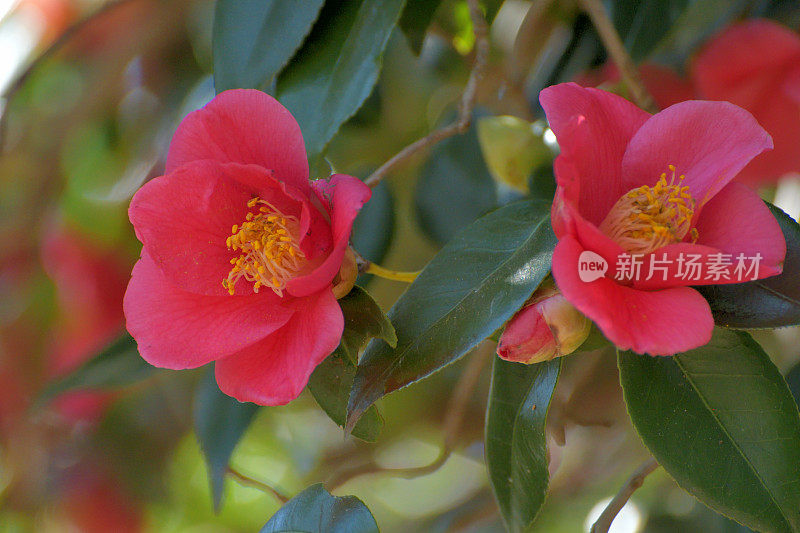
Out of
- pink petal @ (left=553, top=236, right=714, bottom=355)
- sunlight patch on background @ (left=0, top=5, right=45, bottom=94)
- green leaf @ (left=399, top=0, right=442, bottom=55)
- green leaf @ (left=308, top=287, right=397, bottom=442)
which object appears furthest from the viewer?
sunlight patch on background @ (left=0, top=5, right=45, bottom=94)

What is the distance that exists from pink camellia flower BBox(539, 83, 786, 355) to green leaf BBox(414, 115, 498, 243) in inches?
15.9

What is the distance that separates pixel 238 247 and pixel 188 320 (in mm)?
58

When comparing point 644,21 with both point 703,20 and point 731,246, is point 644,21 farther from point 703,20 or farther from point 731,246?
point 731,246

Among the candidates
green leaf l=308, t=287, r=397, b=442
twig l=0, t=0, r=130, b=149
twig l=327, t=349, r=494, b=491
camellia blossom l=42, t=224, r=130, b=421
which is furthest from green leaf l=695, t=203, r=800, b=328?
camellia blossom l=42, t=224, r=130, b=421

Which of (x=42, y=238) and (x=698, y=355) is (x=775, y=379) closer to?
(x=698, y=355)

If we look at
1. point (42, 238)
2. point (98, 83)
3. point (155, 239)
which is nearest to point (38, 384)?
point (42, 238)

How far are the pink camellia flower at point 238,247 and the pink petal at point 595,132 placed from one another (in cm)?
12

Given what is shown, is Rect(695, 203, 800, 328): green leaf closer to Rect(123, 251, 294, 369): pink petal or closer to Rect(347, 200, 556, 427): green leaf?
Rect(347, 200, 556, 427): green leaf

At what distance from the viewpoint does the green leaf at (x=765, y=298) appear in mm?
403

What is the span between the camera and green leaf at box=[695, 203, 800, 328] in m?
0.40

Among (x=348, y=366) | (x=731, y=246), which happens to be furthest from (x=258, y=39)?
(x=731, y=246)

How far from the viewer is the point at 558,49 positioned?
828 mm

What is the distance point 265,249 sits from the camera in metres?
0.45

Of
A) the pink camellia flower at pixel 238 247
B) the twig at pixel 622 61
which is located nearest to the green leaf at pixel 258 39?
the pink camellia flower at pixel 238 247
